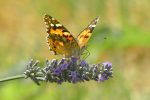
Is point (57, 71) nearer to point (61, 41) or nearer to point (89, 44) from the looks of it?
point (61, 41)

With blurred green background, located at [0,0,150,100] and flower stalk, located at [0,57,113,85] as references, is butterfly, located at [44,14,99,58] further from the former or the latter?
blurred green background, located at [0,0,150,100]

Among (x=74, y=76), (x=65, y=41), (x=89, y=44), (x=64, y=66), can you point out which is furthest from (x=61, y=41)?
(x=89, y=44)

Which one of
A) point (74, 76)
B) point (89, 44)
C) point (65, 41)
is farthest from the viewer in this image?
point (89, 44)

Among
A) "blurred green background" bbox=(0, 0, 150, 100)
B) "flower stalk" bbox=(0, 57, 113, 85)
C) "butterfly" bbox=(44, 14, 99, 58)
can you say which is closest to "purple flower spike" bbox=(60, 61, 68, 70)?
"flower stalk" bbox=(0, 57, 113, 85)

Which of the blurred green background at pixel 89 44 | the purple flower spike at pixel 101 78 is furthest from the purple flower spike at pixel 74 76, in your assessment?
the blurred green background at pixel 89 44

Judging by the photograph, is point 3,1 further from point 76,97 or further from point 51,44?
point 51,44

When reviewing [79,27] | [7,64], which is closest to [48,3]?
[79,27]

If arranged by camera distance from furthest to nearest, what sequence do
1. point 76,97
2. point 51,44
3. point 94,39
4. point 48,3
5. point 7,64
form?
point 48,3, point 7,64, point 76,97, point 94,39, point 51,44

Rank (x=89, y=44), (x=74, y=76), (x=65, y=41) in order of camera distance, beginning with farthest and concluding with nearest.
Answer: (x=89, y=44) → (x=65, y=41) → (x=74, y=76)
